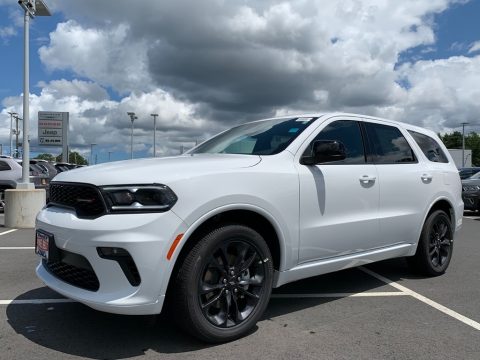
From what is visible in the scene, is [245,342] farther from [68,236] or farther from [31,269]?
[31,269]

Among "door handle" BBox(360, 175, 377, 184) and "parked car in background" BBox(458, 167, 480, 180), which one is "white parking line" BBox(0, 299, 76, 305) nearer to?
"door handle" BBox(360, 175, 377, 184)

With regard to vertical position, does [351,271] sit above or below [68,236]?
below

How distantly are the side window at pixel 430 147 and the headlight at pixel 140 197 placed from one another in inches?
142

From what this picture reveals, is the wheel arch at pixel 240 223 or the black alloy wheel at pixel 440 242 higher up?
the wheel arch at pixel 240 223

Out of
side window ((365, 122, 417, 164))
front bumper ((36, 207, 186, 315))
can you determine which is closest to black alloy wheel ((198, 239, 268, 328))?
front bumper ((36, 207, 186, 315))

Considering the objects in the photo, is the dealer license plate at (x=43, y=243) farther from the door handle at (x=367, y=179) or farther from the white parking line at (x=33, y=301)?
the door handle at (x=367, y=179)

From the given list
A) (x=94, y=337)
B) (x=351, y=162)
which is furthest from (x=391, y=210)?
(x=94, y=337)

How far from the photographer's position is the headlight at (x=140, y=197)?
3.07 meters

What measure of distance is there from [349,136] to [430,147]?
5.81 feet

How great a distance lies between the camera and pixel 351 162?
175 inches

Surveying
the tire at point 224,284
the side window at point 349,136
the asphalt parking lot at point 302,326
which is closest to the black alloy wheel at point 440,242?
the asphalt parking lot at point 302,326

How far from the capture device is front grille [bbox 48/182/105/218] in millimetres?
3141

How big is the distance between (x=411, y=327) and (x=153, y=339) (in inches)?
82.3

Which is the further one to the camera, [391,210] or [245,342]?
[391,210]
